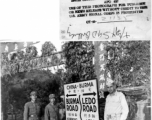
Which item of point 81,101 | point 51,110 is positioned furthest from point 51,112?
point 81,101

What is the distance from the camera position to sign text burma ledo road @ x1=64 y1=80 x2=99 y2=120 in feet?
4.33

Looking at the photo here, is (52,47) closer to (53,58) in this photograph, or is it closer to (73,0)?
(53,58)

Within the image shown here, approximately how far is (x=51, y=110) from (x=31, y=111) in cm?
10

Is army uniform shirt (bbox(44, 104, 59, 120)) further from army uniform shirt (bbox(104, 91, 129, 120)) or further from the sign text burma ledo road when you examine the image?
army uniform shirt (bbox(104, 91, 129, 120))

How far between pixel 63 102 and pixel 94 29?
37 centimetres

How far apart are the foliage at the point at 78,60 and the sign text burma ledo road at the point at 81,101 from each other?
0.11ft

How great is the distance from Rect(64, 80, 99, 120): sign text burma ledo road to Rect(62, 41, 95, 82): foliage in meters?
0.03

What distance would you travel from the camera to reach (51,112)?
1.34 meters

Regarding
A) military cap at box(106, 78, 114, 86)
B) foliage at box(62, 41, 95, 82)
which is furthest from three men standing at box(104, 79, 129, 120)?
foliage at box(62, 41, 95, 82)

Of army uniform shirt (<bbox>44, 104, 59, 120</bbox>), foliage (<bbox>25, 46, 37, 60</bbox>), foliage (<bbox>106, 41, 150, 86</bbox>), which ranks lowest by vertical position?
army uniform shirt (<bbox>44, 104, 59, 120</bbox>)

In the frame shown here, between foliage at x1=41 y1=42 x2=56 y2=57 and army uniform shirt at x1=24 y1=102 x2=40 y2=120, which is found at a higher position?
foliage at x1=41 y1=42 x2=56 y2=57

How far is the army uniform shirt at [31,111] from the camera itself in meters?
1.35
